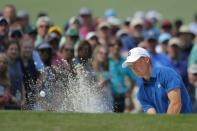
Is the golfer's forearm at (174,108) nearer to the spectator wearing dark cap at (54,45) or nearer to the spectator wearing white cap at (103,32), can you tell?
the spectator wearing dark cap at (54,45)

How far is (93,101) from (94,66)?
255 centimetres

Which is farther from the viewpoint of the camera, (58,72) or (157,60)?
(157,60)

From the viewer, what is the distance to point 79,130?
28.5ft

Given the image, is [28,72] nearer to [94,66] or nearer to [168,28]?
[94,66]

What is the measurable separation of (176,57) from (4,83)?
18.1ft

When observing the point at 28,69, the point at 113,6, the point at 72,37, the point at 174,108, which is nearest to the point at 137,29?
the point at 72,37

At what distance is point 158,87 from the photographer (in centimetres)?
1026

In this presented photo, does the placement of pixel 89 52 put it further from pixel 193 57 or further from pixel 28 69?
pixel 193 57

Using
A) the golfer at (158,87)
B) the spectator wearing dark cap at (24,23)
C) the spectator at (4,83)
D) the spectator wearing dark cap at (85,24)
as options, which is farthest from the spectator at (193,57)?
the golfer at (158,87)

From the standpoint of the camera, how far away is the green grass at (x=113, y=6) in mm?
22906

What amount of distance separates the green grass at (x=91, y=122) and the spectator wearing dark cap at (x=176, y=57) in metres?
7.84

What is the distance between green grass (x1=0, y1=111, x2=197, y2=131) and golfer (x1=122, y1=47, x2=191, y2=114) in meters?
1.07

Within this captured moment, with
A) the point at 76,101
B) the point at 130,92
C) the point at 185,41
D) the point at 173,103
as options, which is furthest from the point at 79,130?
the point at 185,41

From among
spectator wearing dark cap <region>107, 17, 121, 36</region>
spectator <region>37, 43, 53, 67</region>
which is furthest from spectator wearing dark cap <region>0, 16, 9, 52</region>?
spectator wearing dark cap <region>107, 17, 121, 36</region>
